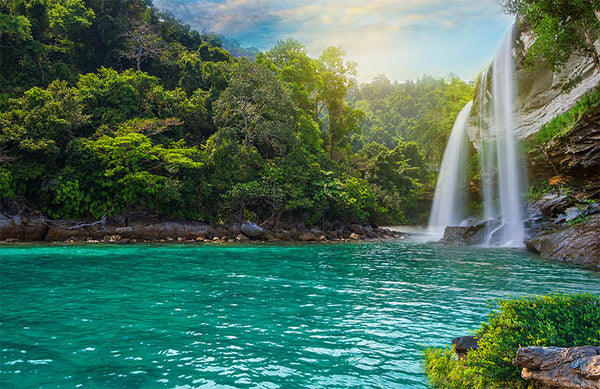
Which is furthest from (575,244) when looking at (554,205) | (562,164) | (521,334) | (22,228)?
(22,228)

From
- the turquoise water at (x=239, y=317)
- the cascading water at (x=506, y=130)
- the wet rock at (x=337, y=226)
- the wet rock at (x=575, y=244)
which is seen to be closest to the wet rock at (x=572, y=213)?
the wet rock at (x=575, y=244)

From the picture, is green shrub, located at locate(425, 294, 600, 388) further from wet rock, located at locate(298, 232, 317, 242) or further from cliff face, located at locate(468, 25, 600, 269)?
wet rock, located at locate(298, 232, 317, 242)

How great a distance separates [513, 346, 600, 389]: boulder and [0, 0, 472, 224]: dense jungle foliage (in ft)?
80.2

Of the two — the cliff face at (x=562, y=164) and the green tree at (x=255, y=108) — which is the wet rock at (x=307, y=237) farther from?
the cliff face at (x=562, y=164)

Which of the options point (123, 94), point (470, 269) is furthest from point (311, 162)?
point (470, 269)

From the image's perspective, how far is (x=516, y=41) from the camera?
27766 mm

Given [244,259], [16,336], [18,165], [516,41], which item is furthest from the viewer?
[516,41]

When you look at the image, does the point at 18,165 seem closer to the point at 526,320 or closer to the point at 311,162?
the point at 311,162

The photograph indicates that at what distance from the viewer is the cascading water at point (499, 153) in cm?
2323

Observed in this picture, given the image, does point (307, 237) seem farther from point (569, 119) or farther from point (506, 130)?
point (506, 130)

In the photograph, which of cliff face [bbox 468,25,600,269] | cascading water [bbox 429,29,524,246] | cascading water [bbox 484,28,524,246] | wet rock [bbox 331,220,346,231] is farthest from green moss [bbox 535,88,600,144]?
wet rock [bbox 331,220,346,231]

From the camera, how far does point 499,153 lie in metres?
29.5

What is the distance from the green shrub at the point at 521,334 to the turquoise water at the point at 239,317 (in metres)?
0.99

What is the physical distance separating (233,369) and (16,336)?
3.99m
